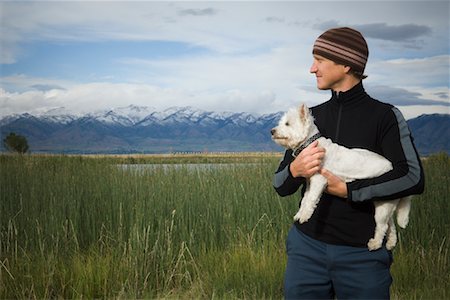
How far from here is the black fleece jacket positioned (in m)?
2.58

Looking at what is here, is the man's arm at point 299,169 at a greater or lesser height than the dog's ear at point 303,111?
lesser

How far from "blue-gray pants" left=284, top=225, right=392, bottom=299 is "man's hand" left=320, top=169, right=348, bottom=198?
28cm

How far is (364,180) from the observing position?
264cm

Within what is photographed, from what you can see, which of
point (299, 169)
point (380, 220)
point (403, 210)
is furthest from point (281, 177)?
point (403, 210)

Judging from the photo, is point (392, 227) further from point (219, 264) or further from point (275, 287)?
point (219, 264)

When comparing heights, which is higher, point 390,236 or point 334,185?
point 334,185

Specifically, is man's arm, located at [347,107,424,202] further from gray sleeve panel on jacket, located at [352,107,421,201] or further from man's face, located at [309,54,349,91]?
man's face, located at [309,54,349,91]

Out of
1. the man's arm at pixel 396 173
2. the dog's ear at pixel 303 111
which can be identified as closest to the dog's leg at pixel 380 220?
the man's arm at pixel 396 173

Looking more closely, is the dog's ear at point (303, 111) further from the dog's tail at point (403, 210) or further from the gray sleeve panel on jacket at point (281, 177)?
the dog's tail at point (403, 210)

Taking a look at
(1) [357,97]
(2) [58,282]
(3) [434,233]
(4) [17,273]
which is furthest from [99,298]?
(3) [434,233]

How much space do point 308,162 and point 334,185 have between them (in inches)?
7.4

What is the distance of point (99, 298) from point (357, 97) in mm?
4044

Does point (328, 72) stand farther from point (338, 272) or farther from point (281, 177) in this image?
point (338, 272)

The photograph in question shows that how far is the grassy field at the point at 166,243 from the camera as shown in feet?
18.6
